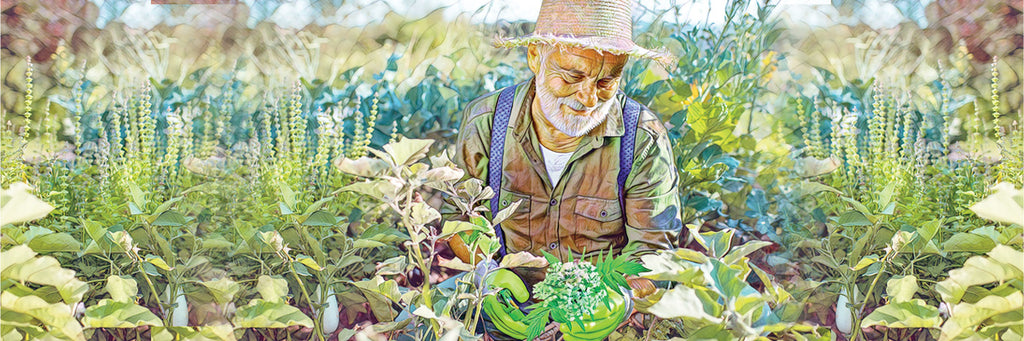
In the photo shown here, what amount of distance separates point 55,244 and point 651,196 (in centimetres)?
186

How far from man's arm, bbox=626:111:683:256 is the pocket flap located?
0.20 ft

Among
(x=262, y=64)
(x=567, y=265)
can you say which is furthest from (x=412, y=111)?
(x=567, y=265)


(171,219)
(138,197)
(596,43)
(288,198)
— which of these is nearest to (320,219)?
(288,198)

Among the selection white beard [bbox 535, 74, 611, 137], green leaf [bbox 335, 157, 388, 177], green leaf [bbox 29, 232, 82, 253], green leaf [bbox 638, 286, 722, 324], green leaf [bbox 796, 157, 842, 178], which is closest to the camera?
green leaf [bbox 638, 286, 722, 324]

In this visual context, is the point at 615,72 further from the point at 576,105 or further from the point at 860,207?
the point at 860,207

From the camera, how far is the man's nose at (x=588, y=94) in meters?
2.15

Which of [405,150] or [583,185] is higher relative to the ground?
[405,150]

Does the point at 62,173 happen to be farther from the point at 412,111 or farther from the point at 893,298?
the point at 893,298

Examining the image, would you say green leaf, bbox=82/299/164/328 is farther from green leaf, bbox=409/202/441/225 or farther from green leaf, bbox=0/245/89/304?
green leaf, bbox=409/202/441/225

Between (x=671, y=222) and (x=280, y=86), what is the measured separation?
1518 millimetres

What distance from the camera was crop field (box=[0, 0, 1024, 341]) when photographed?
5.72ft

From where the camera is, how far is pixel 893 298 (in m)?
1.94

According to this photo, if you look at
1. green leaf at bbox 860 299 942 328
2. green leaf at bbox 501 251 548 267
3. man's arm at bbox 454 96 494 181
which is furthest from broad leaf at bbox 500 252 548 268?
green leaf at bbox 860 299 942 328

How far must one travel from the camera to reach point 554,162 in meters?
2.38
